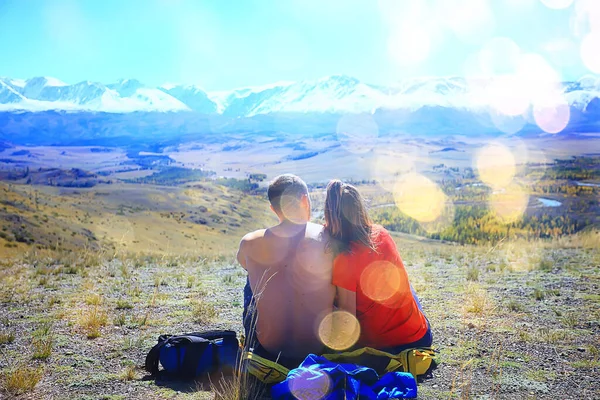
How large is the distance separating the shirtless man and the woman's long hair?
0.11 metres

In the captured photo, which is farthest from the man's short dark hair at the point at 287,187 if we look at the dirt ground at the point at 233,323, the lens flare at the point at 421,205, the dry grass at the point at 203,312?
the lens flare at the point at 421,205

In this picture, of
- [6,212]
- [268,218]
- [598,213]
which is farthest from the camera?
[268,218]

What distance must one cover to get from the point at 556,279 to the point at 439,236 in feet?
92.6

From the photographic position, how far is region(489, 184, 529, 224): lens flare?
41.2m

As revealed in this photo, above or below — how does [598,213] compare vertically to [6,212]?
below

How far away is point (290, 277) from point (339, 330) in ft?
1.86

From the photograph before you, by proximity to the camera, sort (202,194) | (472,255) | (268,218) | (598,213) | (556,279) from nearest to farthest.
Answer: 1. (556,279)
2. (472,255)
3. (598,213)
4. (268,218)
5. (202,194)

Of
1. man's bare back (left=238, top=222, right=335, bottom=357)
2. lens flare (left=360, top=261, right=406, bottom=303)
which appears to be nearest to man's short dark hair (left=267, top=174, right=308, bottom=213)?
man's bare back (left=238, top=222, right=335, bottom=357)

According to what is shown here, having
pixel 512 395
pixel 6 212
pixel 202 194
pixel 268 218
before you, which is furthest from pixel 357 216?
pixel 202 194

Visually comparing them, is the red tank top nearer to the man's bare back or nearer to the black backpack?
the man's bare back

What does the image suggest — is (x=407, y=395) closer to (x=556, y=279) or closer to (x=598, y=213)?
(x=556, y=279)

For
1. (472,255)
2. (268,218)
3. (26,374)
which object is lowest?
(268,218)

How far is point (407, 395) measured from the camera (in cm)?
286

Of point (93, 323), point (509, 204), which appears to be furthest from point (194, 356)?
point (509, 204)
